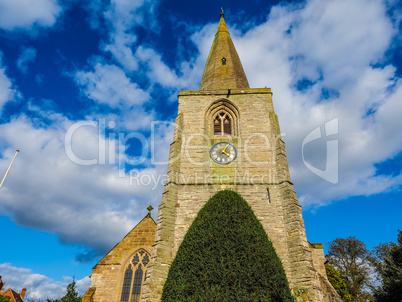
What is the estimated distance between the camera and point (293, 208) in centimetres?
1280

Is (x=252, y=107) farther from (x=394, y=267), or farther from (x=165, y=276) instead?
(x=394, y=267)

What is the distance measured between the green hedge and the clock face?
150 inches

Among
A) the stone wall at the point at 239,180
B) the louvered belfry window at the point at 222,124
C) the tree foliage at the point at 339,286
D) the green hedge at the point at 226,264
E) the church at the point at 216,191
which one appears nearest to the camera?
the green hedge at the point at 226,264

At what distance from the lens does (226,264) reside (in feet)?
33.2

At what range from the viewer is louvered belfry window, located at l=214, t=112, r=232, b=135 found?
17.3m

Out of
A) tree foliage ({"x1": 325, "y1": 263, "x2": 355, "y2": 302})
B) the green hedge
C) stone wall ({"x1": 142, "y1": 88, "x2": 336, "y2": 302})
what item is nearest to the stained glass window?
stone wall ({"x1": 142, "y1": 88, "x2": 336, "y2": 302})

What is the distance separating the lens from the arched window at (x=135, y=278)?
45.7 ft

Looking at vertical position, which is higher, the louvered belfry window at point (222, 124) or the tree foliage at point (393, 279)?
the louvered belfry window at point (222, 124)

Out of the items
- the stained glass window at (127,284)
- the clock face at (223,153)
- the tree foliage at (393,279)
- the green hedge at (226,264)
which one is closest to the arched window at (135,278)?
the stained glass window at (127,284)

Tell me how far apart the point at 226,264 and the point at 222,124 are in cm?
967

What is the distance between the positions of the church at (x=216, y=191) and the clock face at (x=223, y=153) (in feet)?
0.08

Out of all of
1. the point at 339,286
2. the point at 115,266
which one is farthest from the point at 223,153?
the point at 339,286

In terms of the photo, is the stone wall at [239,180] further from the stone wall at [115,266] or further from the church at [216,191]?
the stone wall at [115,266]

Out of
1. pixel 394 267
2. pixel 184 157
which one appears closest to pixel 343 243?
pixel 394 267
